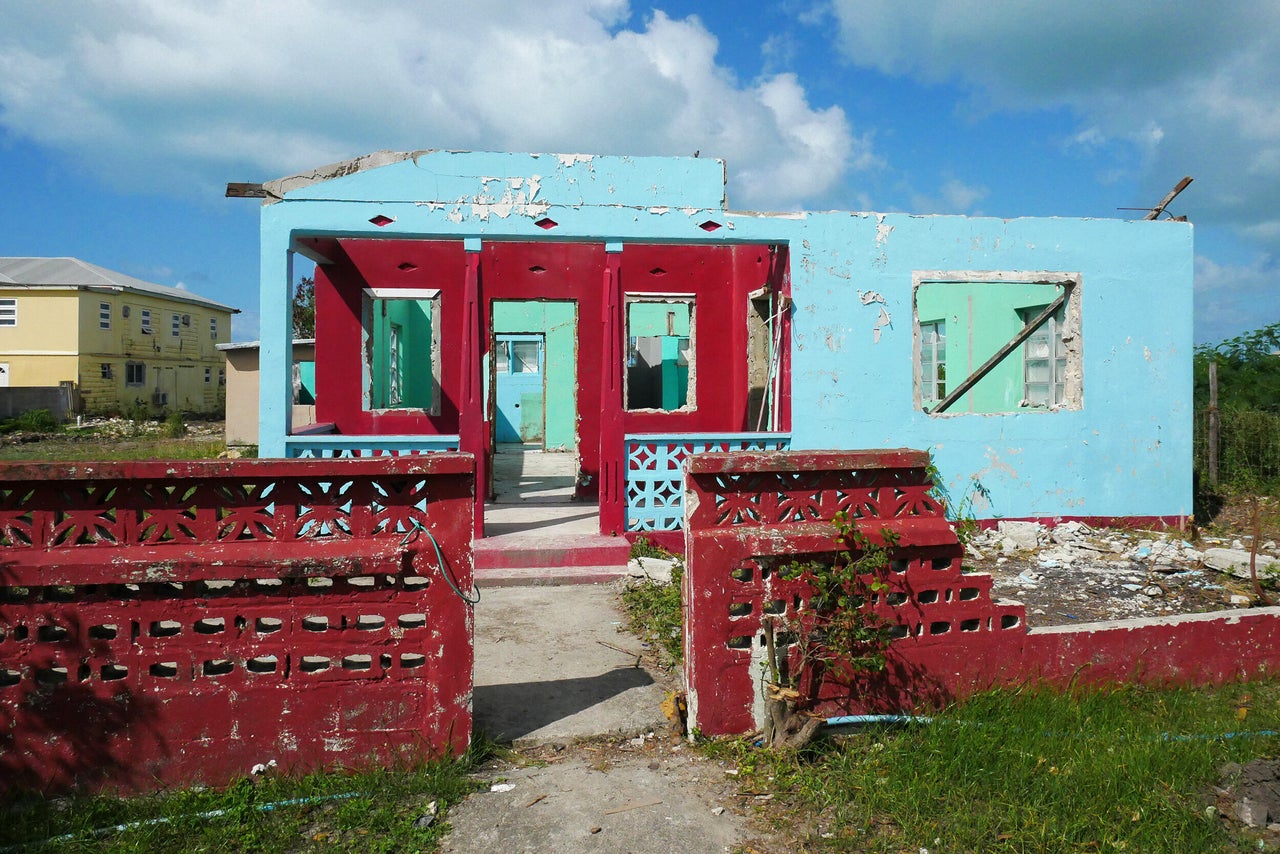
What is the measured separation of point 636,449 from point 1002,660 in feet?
13.4

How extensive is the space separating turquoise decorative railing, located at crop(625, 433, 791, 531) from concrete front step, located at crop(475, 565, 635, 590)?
720 millimetres

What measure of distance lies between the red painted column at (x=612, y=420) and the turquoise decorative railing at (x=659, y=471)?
110mm

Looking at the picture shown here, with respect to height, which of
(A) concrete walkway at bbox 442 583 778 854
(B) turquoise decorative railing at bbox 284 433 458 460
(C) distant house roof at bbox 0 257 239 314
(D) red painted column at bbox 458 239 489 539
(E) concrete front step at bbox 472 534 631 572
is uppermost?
(C) distant house roof at bbox 0 257 239 314

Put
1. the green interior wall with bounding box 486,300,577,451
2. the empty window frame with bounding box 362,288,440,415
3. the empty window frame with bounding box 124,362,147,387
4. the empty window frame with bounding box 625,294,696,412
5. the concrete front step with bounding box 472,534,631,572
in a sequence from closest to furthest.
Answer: the concrete front step with bounding box 472,534,631,572 → the empty window frame with bounding box 362,288,440,415 → the empty window frame with bounding box 625,294,696,412 → the green interior wall with bounding box 486,300,577,451 → the empty window frame with bounding box 124,362,147,387

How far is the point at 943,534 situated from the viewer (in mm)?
3668

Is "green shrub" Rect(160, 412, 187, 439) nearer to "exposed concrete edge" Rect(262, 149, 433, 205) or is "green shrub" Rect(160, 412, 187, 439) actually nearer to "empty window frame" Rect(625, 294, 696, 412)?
"empty window frame" Rect(625, 294, 696, 412)

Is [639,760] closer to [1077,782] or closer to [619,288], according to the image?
[1077,782]

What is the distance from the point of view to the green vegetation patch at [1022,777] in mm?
2855

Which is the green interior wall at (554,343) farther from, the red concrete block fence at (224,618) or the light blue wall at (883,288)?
the red concrete block fence at (224,618)

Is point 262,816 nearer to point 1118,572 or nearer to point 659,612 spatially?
point 659,612

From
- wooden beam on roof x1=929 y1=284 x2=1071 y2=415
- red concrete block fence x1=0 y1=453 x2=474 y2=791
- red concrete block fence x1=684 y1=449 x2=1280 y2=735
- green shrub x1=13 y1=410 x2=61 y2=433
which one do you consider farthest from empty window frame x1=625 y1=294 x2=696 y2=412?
green shrub x1=13 y1=410 x2=61 y2=433

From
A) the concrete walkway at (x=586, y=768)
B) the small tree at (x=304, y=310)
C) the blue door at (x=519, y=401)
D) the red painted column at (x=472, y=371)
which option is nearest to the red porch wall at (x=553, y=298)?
the red painted column at (x=472, y=371)

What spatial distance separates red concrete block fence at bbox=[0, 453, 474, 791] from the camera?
2.99 m

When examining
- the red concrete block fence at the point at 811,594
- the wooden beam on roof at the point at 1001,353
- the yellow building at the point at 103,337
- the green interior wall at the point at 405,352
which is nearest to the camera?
the red concrete block fence at the point at 811,594
